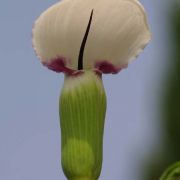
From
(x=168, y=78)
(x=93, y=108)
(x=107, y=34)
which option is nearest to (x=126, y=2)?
(x=107, y=34)

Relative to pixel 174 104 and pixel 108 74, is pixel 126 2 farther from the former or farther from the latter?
pixel 174 104

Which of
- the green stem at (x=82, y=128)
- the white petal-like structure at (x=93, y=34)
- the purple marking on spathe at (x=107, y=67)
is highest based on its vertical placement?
the white petal-like structure at (x=93, y=34)

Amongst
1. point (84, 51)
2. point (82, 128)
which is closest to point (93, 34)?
point (84, 51)

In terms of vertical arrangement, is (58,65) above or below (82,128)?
above

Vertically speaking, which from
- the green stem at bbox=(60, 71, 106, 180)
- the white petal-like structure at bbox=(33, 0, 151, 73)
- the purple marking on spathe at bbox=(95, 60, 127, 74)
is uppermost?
the white petal-like structure at bbox=(33, 0, 151, 73)

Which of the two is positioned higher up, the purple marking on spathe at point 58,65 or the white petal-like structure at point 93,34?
the white petal-like structure at point 93,34

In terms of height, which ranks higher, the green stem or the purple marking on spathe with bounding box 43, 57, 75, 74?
the purple marking on spathe with bounding box 43, 57, 75, 74

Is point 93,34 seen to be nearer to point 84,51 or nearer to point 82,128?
point 84,51
